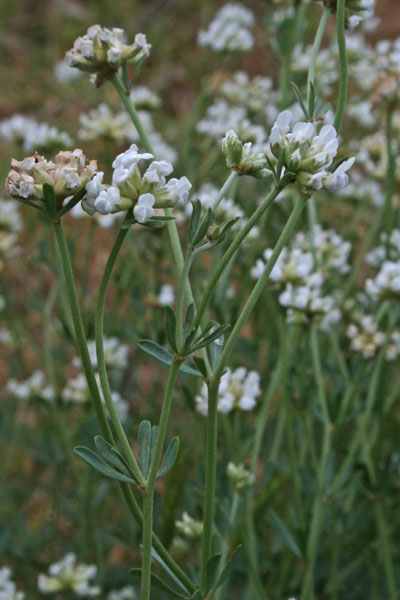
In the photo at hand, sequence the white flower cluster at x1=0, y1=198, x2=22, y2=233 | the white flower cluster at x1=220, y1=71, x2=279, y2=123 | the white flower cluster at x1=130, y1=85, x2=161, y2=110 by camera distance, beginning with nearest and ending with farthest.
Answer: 1. the white flower cluster at x1=0, y1=198, x2=22, y2=233
2. the white flower cluster at x1=130, y1=85, x2=161, y2=110
3. the white flower cluster at x1=220, y1=71, x2=279, y2=123

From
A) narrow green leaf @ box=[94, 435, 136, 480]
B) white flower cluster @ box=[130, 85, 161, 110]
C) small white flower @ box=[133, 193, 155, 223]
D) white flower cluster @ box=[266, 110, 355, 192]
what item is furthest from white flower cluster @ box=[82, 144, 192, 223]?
white flower cluster @ box=[130, 85, 161, 110]

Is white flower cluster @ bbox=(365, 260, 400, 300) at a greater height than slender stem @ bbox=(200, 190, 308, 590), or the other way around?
white flower cluster @ bbox=(365, 260, 400, 300)

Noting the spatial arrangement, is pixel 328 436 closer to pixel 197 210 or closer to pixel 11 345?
pixel 197 210

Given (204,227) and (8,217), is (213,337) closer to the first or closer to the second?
(204,227)

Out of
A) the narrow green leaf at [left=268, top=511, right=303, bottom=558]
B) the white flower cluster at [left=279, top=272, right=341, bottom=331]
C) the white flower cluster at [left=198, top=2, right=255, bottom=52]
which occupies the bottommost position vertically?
the narrow green leaf at [left=268, top=511, right=303, bottom=558]

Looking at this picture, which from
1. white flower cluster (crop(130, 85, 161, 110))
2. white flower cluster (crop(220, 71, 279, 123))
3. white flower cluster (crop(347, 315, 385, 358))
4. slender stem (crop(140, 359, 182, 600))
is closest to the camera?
slender stem (crop(140, 359, 182, 600))

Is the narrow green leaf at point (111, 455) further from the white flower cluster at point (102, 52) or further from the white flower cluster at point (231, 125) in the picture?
the white flower cluster at point (231, 125)

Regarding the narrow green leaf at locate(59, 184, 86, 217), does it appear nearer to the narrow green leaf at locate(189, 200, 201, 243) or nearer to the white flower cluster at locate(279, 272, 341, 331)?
the narrow green leaf at locate(189, 200, 201, 243)

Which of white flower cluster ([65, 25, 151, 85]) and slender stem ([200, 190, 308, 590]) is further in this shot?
white flower cluster ([65, 25, 151, 85])
